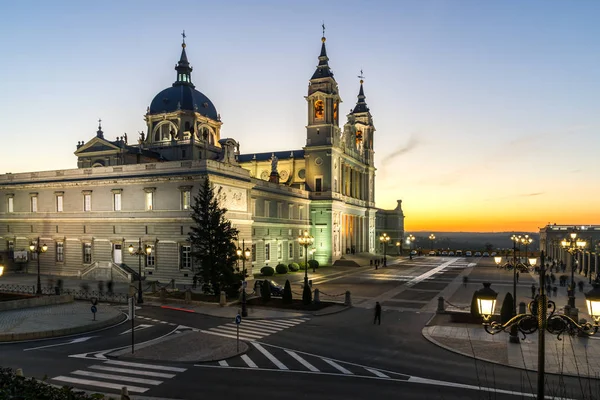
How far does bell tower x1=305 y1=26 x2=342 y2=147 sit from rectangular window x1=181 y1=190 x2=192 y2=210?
111 ft

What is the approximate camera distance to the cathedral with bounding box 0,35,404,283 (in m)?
48.3

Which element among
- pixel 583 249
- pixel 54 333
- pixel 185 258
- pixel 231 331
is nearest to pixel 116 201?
pixel 185 258

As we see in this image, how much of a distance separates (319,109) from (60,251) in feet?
145

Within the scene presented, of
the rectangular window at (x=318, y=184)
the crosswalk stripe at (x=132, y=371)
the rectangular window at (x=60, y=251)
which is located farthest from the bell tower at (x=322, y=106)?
the crosswalk stripe at (x=132, y=371)

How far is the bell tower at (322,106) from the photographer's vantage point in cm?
7544

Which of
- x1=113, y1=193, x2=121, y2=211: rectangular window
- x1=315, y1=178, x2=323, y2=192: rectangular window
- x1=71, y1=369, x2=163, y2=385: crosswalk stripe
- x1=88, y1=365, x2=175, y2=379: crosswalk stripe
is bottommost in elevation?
x1=88, y1=365, x2=175, y2=379: crosswalk stripe

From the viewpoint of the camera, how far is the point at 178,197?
47.6 m

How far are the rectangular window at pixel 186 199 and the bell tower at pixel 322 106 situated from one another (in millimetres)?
33711

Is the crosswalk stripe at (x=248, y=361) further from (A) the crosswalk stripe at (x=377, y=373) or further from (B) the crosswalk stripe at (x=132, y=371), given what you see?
(A) the crosswalk stripe at (x=377, y=373)

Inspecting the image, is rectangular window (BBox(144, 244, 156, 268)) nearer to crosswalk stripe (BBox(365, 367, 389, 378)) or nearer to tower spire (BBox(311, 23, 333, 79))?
crosswalk stripe (BBox(365, 367, 389, 378))

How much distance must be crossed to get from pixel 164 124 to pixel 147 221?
30.7 m

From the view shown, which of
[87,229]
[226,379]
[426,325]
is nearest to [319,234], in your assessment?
[87,229]

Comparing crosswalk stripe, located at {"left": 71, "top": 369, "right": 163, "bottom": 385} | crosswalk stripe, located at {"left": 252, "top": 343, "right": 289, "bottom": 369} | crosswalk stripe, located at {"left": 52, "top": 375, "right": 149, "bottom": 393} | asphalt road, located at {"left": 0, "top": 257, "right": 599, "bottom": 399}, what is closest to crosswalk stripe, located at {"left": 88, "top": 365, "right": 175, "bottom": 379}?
asphalt road, located at {"left": 0, "top": 257, "right": 599, "bottom": 399}

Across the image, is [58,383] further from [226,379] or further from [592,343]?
[592,343]
